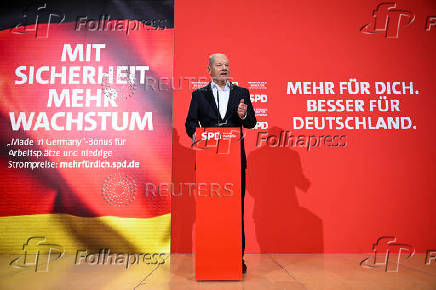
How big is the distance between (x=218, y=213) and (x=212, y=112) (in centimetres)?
77

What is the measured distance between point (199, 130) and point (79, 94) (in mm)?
1838

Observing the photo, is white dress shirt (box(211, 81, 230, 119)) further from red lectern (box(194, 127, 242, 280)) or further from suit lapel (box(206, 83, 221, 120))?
red lectern (box(194, 127, 242, 280))

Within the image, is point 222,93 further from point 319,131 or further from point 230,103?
point 319,131

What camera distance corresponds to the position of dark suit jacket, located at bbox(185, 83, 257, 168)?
8.35 ft

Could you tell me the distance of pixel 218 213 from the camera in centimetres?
224

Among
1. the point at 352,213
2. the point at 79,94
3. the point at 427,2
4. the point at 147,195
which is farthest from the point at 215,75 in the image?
the point at 427,2

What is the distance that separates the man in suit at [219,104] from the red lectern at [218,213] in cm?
26

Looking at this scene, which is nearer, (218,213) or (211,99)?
(218,213)

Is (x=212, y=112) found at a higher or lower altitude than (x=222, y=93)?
lower

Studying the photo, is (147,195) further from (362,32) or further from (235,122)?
(362,32)

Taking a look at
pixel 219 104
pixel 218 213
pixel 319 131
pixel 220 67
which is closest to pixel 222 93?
pixel 219 104

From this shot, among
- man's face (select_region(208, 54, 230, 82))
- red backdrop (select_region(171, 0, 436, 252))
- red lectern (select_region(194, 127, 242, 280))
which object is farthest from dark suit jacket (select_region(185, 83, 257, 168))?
red backdrop (select_region(171, 0, 436, 252))

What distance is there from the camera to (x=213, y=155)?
226 centimetres

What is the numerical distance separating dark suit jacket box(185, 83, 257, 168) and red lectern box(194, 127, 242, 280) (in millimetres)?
291
